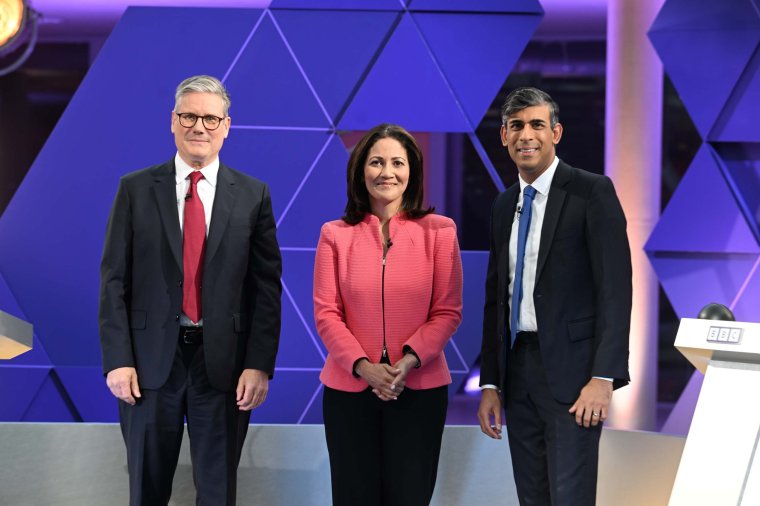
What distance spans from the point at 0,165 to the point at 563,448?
3282mm

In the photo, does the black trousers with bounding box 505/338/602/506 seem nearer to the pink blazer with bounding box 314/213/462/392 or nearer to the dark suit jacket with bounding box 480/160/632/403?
the dark suit jacket with bounding box 480/160/632/403

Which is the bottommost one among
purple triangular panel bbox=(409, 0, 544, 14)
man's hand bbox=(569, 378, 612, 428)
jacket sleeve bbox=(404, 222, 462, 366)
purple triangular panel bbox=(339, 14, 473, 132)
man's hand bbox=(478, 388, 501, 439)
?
man's hand bbox=(478, 388, 501, 439)

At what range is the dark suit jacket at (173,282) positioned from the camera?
2.81 meters

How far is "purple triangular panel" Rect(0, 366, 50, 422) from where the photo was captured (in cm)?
450

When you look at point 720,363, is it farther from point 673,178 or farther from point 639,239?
point 673,178

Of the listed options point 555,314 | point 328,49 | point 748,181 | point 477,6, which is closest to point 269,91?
point 328,49

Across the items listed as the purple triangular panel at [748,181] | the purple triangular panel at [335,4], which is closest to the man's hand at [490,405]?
the purple triangular panel at [748,181]

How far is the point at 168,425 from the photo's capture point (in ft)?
9.27

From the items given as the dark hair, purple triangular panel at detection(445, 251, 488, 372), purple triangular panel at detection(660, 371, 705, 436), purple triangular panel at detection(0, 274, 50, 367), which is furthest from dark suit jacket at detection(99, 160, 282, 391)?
purple triangular panel at detection(660, 371, 705, 436)

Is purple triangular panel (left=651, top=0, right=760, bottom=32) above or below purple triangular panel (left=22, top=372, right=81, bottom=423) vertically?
above

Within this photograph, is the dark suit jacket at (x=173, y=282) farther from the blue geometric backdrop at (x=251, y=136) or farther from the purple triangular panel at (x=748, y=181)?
the purple triangular panel at (x=748, y=181)

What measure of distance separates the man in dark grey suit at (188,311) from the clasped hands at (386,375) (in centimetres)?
38

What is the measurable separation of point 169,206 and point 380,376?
0.88m

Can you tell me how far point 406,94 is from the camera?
179 inches
